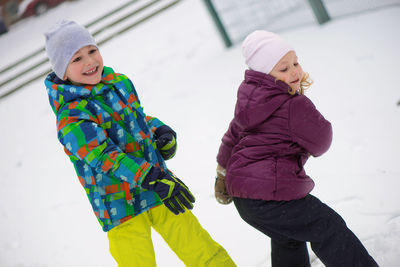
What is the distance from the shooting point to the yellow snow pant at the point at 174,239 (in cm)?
195

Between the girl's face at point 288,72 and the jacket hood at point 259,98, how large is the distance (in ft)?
0.09

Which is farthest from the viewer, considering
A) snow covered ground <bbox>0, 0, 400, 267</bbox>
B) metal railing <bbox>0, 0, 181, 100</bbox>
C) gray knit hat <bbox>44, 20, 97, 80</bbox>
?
metal railing <bbox>0, 0, 181, 100</bbox>

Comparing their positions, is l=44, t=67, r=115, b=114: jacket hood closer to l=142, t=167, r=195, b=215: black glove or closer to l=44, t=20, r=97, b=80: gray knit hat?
l=44, t=20, r=97, b=80: gray knit hat

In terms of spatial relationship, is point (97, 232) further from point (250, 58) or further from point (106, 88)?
point (250, 58)

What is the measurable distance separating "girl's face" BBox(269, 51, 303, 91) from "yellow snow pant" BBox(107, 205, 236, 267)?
754mm

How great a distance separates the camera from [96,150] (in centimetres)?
171

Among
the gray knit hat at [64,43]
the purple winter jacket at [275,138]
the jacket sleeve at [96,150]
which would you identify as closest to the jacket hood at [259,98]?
the purple winter jacket at [275,138]

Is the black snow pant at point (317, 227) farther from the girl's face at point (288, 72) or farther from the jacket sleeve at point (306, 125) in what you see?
the girl's face at point (288, 72)

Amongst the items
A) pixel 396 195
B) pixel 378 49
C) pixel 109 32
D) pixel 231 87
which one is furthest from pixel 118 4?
pixel 396 195

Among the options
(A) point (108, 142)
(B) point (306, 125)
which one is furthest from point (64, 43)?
(B) point (306, 125)

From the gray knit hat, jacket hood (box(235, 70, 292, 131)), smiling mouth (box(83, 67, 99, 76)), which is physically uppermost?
the gray knit hat

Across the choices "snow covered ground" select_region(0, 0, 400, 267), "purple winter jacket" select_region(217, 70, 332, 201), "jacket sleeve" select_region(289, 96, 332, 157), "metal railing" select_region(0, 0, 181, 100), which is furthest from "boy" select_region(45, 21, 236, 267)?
"metal railing" select_region(0, 0, 181, 100)

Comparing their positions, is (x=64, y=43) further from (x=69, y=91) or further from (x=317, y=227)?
(x=317, y=227)

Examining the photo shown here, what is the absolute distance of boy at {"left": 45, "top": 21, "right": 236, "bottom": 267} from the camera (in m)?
1.72
